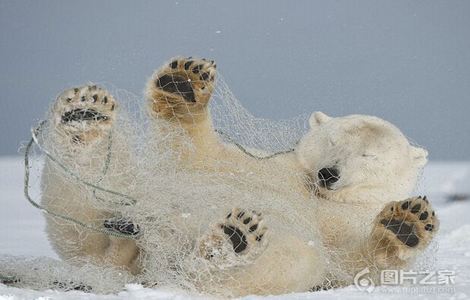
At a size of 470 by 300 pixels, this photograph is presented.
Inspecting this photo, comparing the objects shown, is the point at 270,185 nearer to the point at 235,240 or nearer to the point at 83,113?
the point at 235,240

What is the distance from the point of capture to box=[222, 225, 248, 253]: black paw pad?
3361mm

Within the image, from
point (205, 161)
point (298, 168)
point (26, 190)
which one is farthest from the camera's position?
point (298, 168)

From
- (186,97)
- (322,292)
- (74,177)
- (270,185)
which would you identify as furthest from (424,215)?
(74,177)

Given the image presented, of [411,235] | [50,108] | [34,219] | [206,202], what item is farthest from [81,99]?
[34,219]

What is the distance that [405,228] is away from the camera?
3914 millimetres

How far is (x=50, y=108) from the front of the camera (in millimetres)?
3746

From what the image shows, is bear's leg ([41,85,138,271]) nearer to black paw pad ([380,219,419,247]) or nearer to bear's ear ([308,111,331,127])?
black paw pad ([380,219,419,247])

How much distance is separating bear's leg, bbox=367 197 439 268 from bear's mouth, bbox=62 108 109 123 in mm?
1424

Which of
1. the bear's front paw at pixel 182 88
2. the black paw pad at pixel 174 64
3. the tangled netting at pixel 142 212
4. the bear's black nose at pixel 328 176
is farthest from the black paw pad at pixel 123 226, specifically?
the bear's black nose at pixel 328 176

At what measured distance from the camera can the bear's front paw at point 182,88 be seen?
395 cm

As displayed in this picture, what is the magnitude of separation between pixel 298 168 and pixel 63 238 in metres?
1.41

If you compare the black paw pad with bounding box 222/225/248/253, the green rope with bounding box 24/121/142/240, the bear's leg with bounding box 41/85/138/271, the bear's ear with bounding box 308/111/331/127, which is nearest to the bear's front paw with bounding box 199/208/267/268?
the black paw pad with bounding box 222/225/248/253

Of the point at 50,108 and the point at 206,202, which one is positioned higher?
the point at 50,108

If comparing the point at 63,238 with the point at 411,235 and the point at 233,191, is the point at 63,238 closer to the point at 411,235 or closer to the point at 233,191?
the point at 233,191
